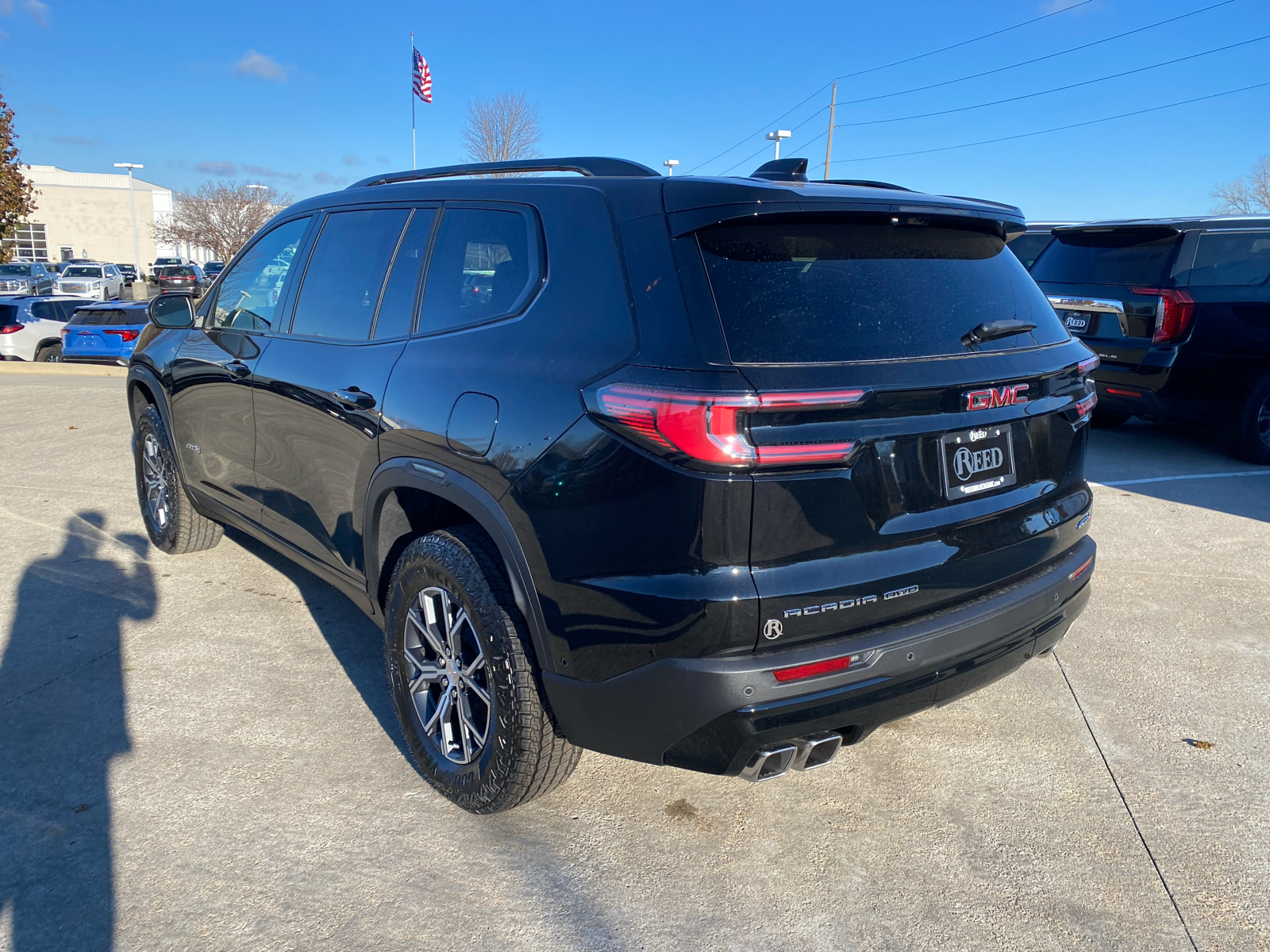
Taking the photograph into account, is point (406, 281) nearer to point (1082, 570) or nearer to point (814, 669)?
point (814, 669)

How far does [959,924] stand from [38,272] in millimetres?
54223

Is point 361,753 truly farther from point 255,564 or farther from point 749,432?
point 255,564

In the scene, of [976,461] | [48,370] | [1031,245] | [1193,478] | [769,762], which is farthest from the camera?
[48,370]

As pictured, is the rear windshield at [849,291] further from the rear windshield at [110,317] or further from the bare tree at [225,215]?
the bare tree at [225,215]

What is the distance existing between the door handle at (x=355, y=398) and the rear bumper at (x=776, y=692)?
115cm

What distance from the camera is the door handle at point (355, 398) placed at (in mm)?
2977

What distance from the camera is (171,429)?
4613 mm

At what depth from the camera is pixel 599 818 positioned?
278cm

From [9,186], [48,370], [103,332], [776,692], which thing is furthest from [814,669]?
[9,186]

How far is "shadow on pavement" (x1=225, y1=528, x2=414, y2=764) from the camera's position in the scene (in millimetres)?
3402

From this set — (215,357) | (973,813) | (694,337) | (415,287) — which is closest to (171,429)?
(215,357)

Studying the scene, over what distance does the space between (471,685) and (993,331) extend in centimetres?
175

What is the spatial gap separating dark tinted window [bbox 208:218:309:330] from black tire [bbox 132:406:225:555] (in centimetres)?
90

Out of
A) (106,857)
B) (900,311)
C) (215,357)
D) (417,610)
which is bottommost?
(106,857)
